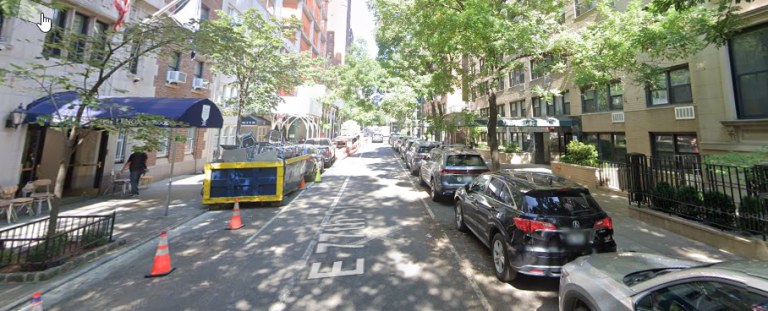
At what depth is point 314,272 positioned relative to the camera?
4660 mm

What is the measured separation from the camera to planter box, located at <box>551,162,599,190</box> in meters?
11.4

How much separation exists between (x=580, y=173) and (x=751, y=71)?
560 centimetres

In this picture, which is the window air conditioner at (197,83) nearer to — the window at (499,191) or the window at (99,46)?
the window at (99,46)

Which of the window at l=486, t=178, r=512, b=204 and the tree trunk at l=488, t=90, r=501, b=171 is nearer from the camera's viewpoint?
the window at l=486, t=178, r=512, b=204

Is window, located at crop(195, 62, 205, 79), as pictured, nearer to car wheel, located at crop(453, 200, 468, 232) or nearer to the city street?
the city street

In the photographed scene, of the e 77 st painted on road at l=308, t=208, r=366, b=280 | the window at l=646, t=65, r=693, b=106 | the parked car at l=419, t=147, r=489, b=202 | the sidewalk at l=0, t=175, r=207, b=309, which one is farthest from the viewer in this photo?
the window at l=646, t=65, r=693, b=106

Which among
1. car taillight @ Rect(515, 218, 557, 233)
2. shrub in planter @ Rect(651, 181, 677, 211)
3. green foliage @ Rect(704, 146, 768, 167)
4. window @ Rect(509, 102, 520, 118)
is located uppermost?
window @ Rect(509, 102, 520, 118)

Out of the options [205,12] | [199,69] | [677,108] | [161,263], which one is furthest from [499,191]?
[205,12]

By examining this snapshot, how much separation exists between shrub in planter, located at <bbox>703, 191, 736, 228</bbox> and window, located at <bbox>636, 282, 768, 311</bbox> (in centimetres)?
554

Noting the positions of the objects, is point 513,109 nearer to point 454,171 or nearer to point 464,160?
point 464,160

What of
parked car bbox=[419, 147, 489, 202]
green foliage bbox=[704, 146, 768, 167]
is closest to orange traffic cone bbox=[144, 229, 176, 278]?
parked car bbox=[419, 147, 489, 202]

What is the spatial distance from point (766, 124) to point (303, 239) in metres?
13.3

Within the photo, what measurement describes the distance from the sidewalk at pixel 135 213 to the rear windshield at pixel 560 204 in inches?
288

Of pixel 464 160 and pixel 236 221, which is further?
pixel 464 160
